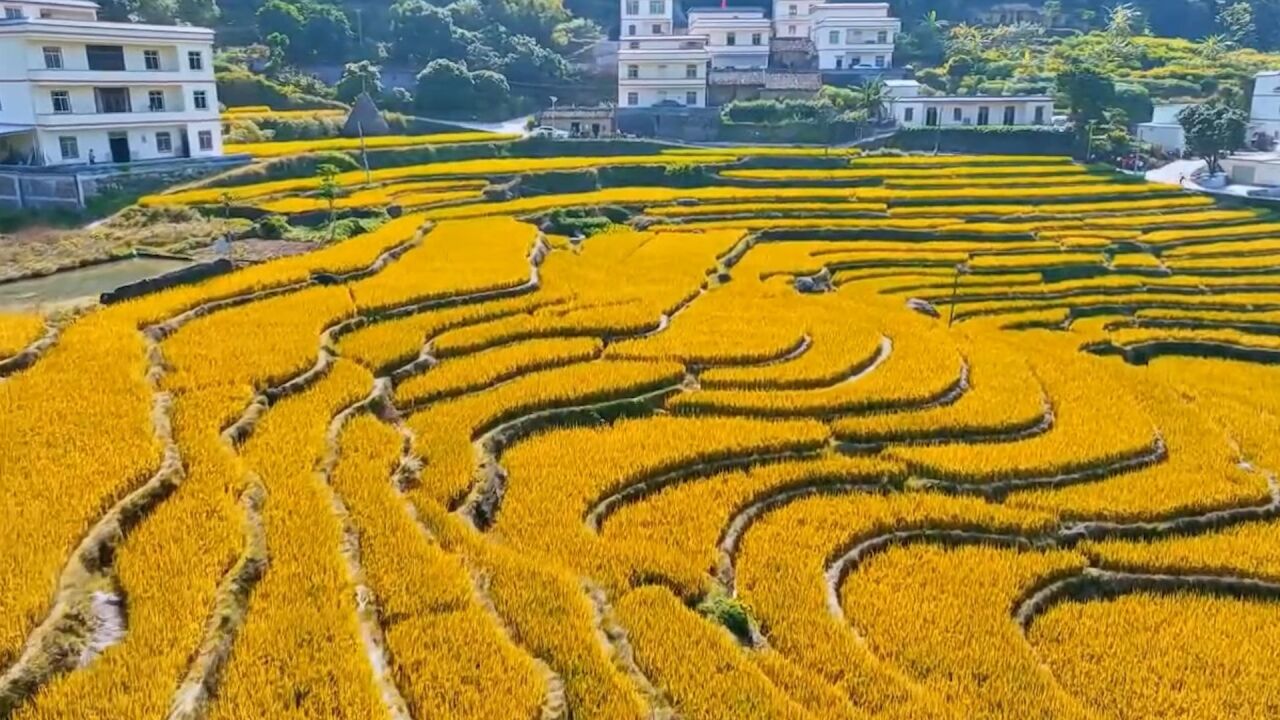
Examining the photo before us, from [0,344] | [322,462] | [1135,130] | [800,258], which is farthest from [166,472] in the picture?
[1135,130]

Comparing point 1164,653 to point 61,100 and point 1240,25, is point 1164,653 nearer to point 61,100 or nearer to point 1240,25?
point 61,100

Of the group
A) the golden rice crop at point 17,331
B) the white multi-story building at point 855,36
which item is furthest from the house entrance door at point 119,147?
the white multi-story building at point 855,36

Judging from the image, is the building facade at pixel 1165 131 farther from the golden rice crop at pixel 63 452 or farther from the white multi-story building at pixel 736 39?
the golden rice crop at pixel 63 452

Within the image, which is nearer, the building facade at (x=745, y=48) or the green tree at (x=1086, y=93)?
the green tree at (x=1086, y=93)

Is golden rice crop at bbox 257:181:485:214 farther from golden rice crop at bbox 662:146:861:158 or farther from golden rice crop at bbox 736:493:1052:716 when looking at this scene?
golden rice crop at bbox 736:493:1052:716

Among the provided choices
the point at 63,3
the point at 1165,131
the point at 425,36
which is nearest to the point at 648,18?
the point at 425,36

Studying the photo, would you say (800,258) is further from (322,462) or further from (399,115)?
(399,115)
